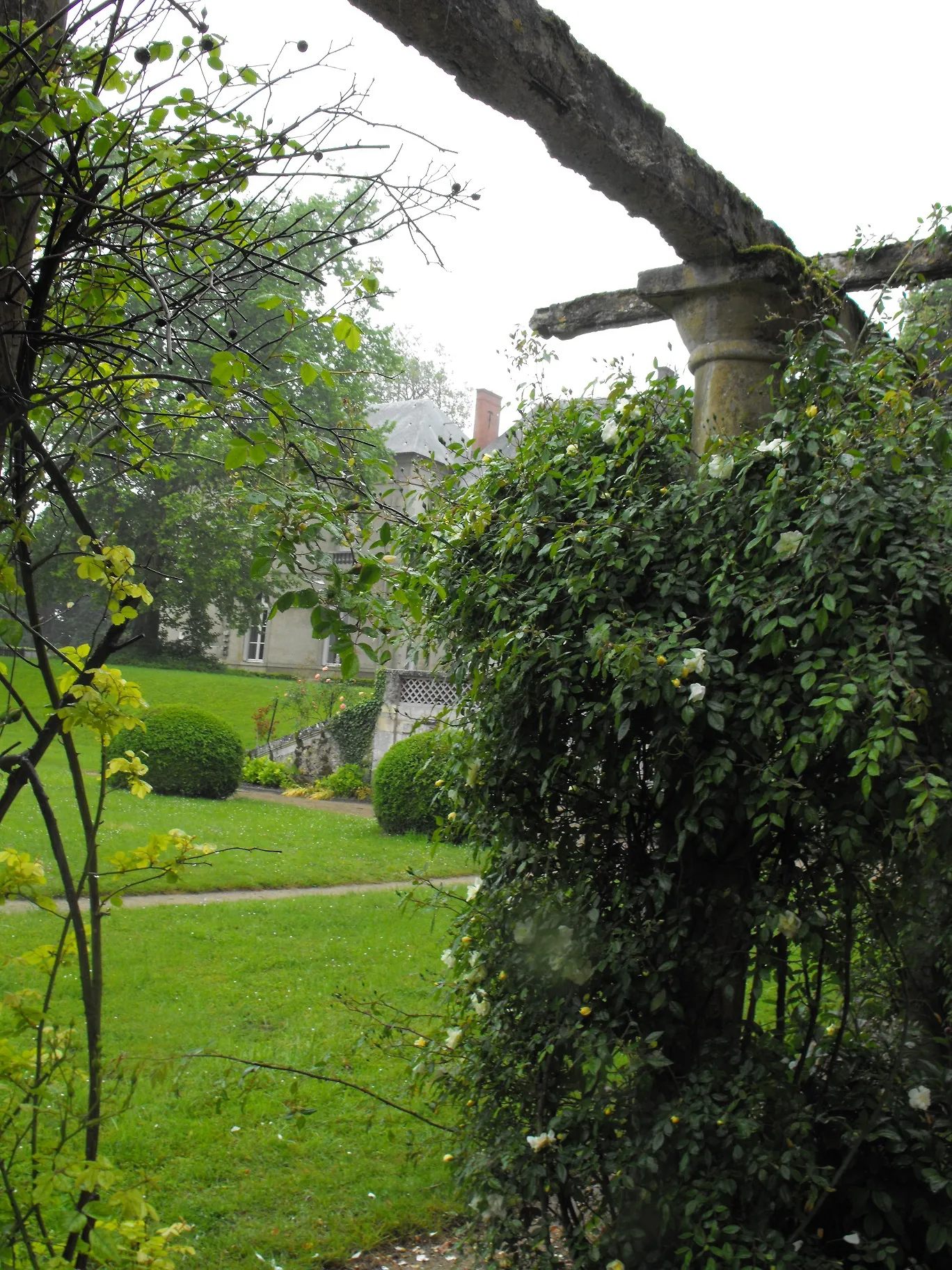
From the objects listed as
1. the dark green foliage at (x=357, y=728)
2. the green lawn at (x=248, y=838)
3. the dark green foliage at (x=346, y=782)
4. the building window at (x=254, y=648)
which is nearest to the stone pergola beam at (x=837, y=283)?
the green lawn at (x=248, y=838)

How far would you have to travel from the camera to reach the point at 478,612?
3449 millimetres

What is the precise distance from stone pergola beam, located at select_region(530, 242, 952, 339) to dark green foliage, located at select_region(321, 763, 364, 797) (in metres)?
13.1

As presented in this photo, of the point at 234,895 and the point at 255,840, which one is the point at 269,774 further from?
the point at 234,895

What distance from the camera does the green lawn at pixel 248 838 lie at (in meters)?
9.52

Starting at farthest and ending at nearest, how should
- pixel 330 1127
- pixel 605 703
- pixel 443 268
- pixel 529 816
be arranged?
pixel 330 1127
pixel 529 816
pixel 605 703
pixel 443 268

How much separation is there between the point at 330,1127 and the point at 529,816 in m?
2.02

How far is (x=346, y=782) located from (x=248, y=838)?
558 centimetres

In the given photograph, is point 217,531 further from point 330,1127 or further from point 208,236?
point 208,236

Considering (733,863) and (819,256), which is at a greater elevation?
(819,256)

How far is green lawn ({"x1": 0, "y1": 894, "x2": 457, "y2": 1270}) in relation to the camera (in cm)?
355

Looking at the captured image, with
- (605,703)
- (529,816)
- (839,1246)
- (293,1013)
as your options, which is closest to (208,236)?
(605,703)

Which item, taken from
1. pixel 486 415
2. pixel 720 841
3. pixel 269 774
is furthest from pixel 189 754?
pixel 486 415

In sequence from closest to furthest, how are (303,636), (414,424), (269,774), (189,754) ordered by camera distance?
(189,754), (269,774), (414,424), (303,636)

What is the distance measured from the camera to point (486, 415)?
25.3 meters
